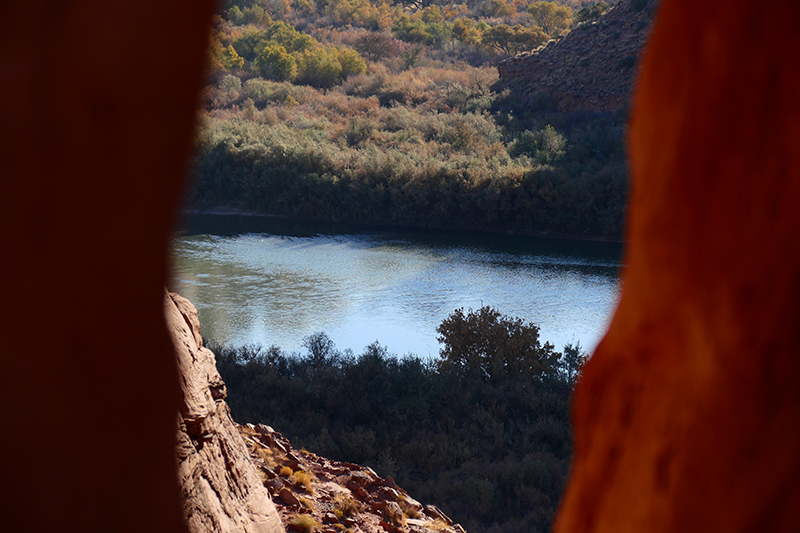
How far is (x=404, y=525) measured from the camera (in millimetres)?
3770

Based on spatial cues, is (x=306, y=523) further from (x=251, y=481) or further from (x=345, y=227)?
(x=345, y=227)

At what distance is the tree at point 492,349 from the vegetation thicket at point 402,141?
436 centimetres

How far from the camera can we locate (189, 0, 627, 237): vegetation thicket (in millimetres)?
15672

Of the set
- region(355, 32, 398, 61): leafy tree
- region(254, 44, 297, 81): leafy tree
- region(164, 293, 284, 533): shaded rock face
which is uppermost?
region(355, 32, 398, 61): leafy tree

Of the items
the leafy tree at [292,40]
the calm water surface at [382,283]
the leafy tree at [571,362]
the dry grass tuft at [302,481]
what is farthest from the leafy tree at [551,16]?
the dry grass tuft at [302,481]

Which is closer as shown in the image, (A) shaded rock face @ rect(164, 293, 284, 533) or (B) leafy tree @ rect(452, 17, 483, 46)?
(A) shaded rock face @ rect(164, 293, 284, 533)

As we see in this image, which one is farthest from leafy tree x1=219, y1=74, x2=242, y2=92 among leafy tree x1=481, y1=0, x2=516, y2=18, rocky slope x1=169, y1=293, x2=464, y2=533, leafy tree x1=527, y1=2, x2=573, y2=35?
rocky slope x1=169, y1=293, x2=464, y2=533

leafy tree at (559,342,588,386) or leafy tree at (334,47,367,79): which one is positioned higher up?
leafy tree at (334,47,367,79)

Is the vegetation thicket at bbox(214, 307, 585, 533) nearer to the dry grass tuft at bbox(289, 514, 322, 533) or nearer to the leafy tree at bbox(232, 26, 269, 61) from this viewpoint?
the dry grass tuft at bbox(289, 514, 322, 533)

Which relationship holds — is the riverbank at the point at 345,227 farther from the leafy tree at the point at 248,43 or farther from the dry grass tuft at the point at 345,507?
the leafy tree at the point at 248,43

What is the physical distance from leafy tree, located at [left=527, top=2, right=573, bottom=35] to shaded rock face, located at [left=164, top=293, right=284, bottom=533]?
118 ft

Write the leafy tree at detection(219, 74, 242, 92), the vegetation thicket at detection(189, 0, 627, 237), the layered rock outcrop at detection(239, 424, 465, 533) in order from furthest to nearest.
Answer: the leafy tree at detection(219, 74, 242, 92) < the vegetation thicket at detection(189, 0, 627, 237) < the layered rock outcrop at detection(239, 424, 465, 533)

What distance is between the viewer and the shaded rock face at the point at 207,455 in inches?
94.3

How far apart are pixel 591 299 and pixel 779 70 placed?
10484 mm
